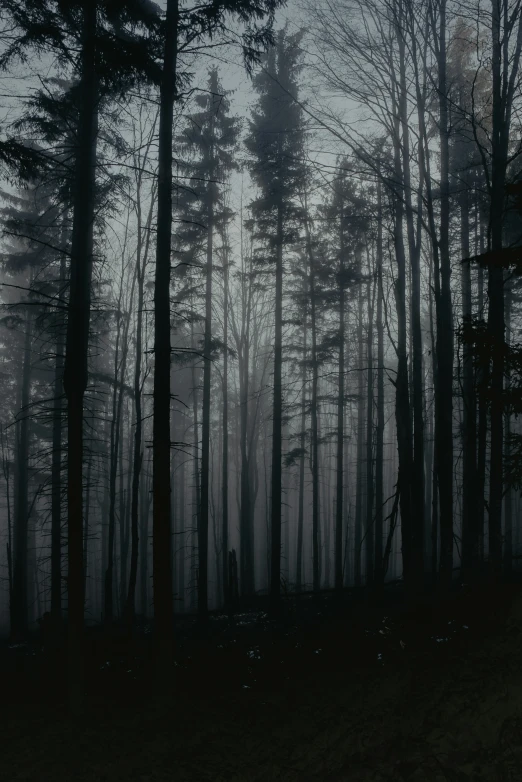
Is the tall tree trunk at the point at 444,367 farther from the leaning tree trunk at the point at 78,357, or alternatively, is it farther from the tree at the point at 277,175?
the leaning tree trunk at the point at 78,357

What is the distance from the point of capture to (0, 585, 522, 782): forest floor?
513cm

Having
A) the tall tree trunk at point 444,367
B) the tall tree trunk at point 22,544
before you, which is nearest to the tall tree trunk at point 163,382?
the tall tree trunk at point 444,367

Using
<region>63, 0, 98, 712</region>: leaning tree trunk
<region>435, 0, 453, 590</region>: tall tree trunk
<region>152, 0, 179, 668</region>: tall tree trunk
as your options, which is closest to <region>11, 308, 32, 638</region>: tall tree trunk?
<region>63, 0, 98, 712</region>: leaning tree trunk

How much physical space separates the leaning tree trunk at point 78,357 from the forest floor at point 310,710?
3.98 ft

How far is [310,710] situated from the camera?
709cm

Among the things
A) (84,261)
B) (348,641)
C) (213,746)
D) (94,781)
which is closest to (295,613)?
(348,641)

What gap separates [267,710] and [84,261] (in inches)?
308

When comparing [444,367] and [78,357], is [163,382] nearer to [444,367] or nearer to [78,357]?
[78,357]

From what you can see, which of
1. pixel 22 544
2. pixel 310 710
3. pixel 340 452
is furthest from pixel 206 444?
pixel 22 544

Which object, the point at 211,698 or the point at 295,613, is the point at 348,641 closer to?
the point at 211,698

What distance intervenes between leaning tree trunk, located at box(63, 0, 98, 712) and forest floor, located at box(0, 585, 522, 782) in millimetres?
1212

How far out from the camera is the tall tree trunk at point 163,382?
766cm

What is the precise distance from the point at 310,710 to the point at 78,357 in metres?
6.50

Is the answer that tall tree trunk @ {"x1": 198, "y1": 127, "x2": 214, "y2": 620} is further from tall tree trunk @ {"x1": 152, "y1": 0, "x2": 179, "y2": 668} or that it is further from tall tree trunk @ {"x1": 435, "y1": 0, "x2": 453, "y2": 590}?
tall tree trunk @ {"x1": 435, "y1": 0, "x2": 453, "y2": 590}
